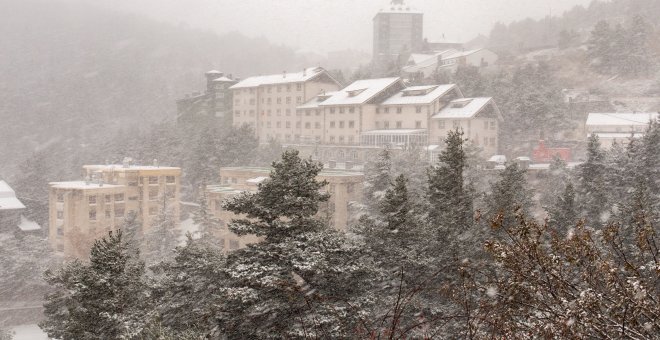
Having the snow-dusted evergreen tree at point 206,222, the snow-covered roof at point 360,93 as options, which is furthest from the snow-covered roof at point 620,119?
the snow-dusted evergreen tree at point 206,222

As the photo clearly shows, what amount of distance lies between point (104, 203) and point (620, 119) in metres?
40.7

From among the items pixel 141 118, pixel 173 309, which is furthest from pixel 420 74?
pixel 141 118

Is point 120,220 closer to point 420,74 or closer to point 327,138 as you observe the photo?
point 327,138

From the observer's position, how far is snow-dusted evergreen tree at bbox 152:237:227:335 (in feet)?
52.4

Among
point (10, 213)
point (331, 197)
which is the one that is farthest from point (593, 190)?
point (10, 213)

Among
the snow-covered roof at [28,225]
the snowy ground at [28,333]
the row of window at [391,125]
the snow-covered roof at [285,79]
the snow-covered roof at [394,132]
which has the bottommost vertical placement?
the snowy ground at [28,333]

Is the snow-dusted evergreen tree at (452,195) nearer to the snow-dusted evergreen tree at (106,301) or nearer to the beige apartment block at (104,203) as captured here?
the snow-dusted evergreen tree at (106,301)

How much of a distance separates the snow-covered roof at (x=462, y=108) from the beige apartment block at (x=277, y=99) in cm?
1500

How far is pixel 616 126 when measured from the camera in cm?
4309

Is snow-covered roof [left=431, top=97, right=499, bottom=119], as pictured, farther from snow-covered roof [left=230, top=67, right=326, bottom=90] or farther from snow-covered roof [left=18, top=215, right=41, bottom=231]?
snow-covered roof [left=18, top=215, right=41, bottom=231]

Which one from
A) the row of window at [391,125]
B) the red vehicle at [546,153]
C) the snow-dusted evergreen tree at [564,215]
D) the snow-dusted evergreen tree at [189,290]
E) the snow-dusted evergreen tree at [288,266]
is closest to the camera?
the snow-dusted evergreen tree at [288,266]

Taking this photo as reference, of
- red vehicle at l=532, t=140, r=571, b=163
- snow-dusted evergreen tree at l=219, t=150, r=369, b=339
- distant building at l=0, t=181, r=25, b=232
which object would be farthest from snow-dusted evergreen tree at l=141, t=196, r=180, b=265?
red vehicle at l=532, t=140, r=571, b=163

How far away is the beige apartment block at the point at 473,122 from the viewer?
44.9 meters

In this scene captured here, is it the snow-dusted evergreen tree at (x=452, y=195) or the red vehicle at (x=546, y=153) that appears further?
the red vehicle at (x=546, y=153)
